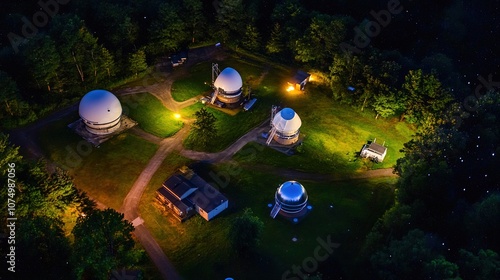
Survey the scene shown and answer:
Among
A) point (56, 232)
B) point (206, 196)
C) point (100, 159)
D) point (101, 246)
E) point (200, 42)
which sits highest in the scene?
point (200, 42)

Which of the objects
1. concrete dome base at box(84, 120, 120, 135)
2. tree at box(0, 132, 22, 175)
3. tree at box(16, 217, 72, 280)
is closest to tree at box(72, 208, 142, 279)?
tree at box(16, 217, 72, 280)

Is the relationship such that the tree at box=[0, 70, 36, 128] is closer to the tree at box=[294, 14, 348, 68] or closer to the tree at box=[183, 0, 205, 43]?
the tree at box=[183, 0, 205, 43]

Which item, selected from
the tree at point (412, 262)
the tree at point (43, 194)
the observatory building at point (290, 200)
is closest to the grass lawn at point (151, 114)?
the tree at point (43, 194)

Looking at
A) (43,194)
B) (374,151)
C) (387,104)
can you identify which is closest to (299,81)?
(387,104)

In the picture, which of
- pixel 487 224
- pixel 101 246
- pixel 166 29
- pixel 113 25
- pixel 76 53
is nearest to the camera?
pixel 101 246

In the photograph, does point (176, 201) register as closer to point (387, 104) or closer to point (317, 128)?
point (317, 128)

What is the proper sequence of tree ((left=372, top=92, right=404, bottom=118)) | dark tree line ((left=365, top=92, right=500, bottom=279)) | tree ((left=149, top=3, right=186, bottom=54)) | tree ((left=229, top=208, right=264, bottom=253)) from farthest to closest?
tree ((left=149, top=3, right=186, bottom=54)) < tree ((left=372, top=92, right=404, bottom=118)) < tree ((left=229, top=208, right=264, bottom=253)) < dark tree line ((left=365, top=92, right=500, bottom=279))

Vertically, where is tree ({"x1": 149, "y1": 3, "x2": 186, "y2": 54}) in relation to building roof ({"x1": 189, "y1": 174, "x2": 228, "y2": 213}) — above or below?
above
